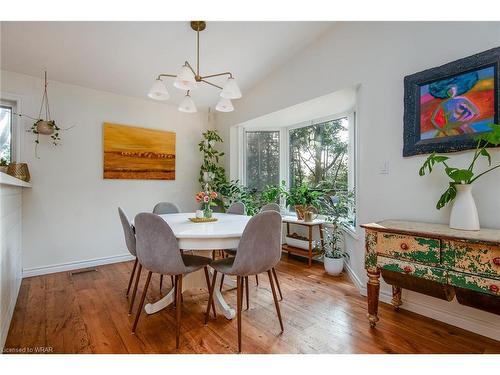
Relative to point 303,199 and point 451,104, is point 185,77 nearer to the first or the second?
point 451,104

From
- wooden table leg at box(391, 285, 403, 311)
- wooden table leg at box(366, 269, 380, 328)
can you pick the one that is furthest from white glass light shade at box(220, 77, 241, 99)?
wooden table leg at box(391, 285, 403, 311)

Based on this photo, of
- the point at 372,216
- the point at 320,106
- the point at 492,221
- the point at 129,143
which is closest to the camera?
the point at 492,221

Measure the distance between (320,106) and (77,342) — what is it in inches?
123

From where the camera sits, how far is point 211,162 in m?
4.27

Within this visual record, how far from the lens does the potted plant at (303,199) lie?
3264 millimetres

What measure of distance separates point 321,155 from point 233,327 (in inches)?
99.8

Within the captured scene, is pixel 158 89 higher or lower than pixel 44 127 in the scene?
higher

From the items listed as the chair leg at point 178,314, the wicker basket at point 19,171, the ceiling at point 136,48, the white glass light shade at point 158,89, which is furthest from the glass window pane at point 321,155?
the wicker basket at point 19,171

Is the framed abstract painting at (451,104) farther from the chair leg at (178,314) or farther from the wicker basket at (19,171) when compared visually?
the wicker basket at (19,171)

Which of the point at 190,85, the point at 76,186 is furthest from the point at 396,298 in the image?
the point at 76,186
